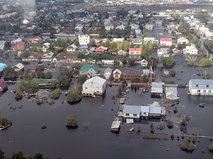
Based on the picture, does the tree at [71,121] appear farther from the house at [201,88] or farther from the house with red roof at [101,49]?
the house with red roof at [101,49]

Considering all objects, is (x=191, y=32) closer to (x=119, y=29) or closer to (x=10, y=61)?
(x=119, y=29)

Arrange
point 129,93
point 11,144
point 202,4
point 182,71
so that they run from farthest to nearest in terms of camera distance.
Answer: point 202,4 < point 182,71 < point 129,93 < point 11,144

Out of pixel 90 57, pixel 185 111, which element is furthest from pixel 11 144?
pixel 90 57

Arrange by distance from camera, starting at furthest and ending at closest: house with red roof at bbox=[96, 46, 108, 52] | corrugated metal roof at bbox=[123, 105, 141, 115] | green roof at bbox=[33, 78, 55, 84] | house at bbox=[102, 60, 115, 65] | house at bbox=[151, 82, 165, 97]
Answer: house with red roof at bbox=[96, 46, 108, 52], house at bbox=[102, 60, 115, 65], green roof at bbox=[33, 78, 55, 84], house at bbox=[151, 82, 165, 97], corrugated metal roof at bbox=[123, 105, 141, 115]

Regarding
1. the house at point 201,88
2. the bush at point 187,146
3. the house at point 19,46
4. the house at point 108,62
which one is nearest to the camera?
the bush at point 187,146

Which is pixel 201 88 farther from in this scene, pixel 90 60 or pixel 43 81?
pixel 43 81

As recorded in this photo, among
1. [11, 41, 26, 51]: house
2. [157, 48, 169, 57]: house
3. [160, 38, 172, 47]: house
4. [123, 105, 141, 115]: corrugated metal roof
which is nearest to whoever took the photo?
[123, 105, 141, 115]: corrugated metal roof

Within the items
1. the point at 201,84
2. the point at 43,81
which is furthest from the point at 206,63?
the point at 43,81

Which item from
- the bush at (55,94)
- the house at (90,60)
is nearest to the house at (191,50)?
the house at (90,60)

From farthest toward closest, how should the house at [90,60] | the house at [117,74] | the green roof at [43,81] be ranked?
the house at [90,60], the house at [117,74], the green roof at [43,81]

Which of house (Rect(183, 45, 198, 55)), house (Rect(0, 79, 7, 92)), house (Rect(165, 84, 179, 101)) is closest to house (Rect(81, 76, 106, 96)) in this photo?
house (Rect(165, 84, 179, 101))

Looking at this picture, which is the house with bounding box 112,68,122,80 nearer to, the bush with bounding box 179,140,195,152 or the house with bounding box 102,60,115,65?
the house with bounding box 102,60,115,65
